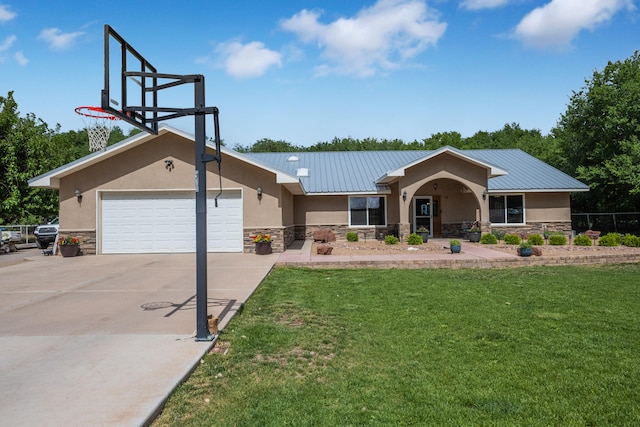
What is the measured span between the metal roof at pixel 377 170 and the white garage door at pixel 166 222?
373 centimetres

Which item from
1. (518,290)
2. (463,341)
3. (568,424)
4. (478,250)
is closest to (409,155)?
(478,250)

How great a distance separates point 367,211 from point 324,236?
2.61 metres

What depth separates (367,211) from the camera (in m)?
20.3

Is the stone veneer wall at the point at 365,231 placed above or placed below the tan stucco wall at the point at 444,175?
below

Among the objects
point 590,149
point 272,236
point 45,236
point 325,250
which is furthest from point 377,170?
point 45,236

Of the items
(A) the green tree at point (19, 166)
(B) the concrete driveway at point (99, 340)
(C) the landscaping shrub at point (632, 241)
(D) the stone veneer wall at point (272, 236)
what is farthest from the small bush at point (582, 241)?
(A) the green tree at point (19, 166)

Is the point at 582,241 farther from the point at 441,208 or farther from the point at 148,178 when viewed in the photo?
the point at 148,178

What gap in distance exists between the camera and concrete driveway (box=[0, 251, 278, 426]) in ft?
10.9

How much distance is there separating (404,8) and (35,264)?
13805mm

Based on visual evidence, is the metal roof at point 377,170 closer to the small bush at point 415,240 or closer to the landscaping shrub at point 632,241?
the small bush at point 415,240

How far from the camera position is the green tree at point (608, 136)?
2120 cm

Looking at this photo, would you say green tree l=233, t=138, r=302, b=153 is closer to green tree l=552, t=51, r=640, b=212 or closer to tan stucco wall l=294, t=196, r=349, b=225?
tan stucco wall l=294, t=196, r=349, b=225

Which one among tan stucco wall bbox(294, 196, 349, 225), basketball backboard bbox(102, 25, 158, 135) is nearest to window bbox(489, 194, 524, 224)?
tan stucco wall bbox(294, 196, 349, 225)

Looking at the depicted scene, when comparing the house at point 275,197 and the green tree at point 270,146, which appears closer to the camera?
the house at point 275,197
